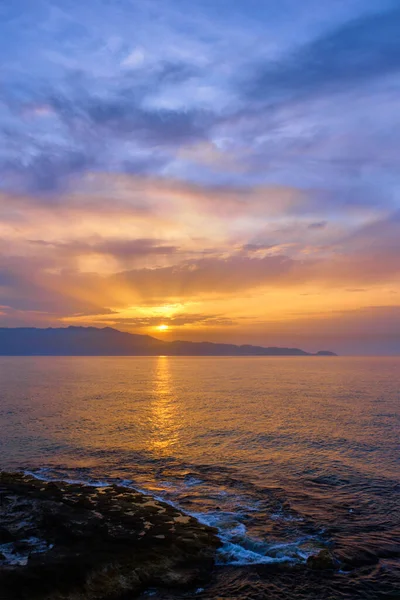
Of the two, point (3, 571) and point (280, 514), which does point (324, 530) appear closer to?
point (280, 514)

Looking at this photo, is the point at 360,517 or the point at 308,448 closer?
the point at 360,517

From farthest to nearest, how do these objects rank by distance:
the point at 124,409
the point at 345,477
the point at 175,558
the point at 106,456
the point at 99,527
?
the point at 124,409 < the point at 106,456 < the point at 345,477 < the point at 99,527 < the point at 175,558

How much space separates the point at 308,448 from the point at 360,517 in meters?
20.7

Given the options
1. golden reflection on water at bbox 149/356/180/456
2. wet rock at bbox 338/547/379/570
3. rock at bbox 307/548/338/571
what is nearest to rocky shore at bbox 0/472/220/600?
rock at bbox 307/548/338/571

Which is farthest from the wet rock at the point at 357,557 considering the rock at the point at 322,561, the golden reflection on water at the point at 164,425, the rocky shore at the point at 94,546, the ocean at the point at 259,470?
the golden reflection on water at the point at 164,425

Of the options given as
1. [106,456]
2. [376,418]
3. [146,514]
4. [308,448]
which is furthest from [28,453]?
[376,418]

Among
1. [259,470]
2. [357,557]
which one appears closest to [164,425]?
[259,470]

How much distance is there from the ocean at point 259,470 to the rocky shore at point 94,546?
1.46 meters

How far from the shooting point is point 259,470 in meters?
38.9

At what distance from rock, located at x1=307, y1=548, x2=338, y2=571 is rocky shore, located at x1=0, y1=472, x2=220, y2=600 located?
17.0ft

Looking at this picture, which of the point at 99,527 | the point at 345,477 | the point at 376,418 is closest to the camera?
the point at 99,527

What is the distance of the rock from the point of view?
20.6 m

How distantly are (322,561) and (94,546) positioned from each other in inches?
469

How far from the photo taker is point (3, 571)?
1895 cm
